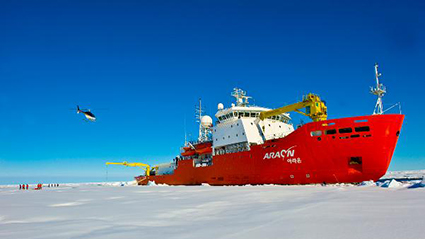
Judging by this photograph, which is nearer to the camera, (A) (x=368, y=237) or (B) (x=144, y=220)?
(A) (x=368, y=237)

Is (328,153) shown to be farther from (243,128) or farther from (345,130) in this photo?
(243,128)

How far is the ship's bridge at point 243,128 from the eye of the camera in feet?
79.3

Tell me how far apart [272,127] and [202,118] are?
11.4 metres

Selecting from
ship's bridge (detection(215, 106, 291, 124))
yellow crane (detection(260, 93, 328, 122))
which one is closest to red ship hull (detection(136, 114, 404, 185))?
yellow crane (detection(260, 93, 328, 122))

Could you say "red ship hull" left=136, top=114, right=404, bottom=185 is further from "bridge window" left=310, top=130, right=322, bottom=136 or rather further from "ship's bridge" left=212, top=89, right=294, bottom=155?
"ship's bridge" left=212, top=89, right=294, bottom=155

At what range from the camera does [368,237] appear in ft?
10.6

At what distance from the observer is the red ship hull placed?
642 inches

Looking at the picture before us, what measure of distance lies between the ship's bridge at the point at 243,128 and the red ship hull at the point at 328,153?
2195mm

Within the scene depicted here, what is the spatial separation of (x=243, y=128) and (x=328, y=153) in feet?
27.1

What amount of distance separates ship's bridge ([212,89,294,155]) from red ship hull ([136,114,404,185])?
2.19 meters

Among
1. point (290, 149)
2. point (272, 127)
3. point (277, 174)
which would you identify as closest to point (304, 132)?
point (290, 149)

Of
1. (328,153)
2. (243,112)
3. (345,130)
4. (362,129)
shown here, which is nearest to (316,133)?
(328,153)

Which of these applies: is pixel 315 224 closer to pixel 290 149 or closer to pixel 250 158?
pixel 290 149

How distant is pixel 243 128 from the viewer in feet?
78.9
